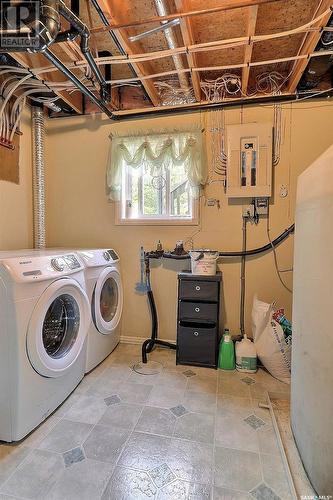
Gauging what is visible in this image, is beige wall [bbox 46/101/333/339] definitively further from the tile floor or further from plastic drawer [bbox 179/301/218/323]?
the tile floor

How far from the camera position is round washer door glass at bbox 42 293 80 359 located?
5.98 feet

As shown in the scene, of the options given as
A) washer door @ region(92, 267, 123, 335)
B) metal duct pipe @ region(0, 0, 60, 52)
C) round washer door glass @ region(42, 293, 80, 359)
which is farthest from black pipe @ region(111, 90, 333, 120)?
round washer door glass @ region(42, 293, 80, 359)

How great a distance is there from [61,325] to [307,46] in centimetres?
275

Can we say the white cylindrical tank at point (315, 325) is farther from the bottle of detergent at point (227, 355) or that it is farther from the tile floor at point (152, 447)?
the bottle of detergent at point (227, 355)

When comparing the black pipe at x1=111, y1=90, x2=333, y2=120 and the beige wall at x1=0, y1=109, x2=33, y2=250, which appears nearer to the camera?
the black pipe at x1=111, y1=90, x2=333, y2=120

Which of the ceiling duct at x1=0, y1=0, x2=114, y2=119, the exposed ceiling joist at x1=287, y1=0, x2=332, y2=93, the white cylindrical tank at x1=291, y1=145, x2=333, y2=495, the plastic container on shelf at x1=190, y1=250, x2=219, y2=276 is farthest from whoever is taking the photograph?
the plastic container on shelf at x1=190, y1=250, x2=219, y2=276

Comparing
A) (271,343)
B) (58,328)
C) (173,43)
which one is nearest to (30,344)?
(58,328)

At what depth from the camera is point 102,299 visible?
2.56 metres

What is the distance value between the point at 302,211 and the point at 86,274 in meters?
1.63

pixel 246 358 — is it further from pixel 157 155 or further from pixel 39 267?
pixel 157 155

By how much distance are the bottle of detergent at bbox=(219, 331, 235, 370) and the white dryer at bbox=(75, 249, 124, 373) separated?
105cm

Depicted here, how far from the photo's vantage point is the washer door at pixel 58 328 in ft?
5.05

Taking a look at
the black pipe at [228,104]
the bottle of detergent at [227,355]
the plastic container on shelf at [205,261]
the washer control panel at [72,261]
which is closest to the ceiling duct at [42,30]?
the black pipe at [228,104]

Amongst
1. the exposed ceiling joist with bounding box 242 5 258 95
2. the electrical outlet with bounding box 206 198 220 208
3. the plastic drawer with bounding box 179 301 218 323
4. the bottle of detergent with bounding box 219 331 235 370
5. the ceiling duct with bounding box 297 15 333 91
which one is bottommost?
the bottle of detergent with bounding box 219 331 235 370
